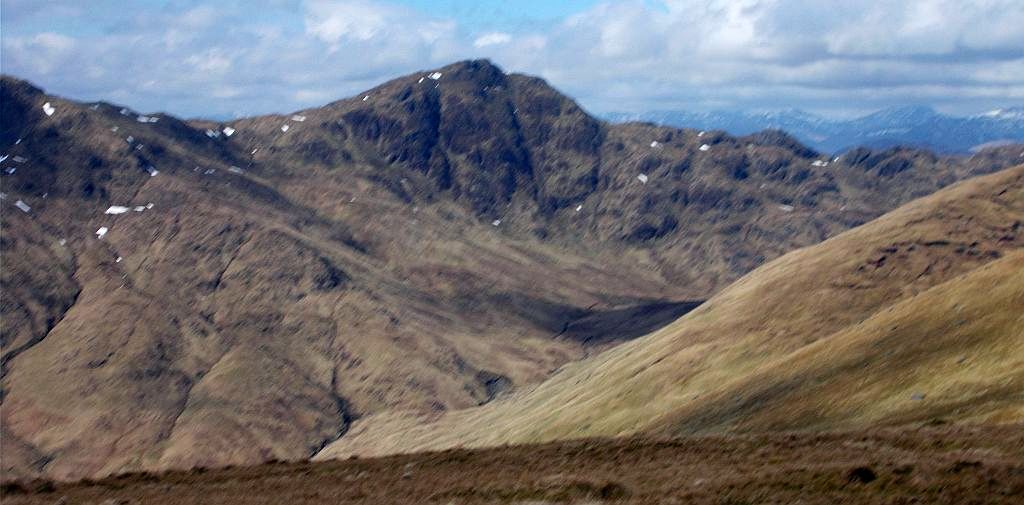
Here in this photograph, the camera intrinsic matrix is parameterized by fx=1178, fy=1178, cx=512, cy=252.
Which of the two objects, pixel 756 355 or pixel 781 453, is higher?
pixel 781 453

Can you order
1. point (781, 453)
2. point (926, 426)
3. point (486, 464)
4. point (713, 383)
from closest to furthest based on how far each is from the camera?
point (781, 453) < point (486, 464) < point (926, 426) < point (713, 383)

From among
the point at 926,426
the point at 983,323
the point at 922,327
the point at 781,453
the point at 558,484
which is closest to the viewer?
the point at 558,484

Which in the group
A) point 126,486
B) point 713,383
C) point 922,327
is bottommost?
point 713,383

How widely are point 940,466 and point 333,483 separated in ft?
81.3

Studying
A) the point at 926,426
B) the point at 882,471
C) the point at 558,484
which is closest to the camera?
the point at 882,471

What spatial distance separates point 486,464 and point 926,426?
2127 cm

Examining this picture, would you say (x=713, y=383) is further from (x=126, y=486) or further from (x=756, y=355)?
(x=126, y=486)

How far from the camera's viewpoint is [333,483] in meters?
50.8

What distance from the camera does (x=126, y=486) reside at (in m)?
53.3

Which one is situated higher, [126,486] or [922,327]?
[126,486]

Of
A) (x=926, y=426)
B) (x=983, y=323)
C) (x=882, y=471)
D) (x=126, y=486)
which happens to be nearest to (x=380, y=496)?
(x=126, y=486)

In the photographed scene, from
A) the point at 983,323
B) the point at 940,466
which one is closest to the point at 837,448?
the point at 940,466

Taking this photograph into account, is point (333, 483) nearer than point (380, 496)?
No

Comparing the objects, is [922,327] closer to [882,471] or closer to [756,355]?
[756,355]
